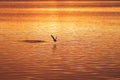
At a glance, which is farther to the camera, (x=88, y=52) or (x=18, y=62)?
(x=88, y=52)

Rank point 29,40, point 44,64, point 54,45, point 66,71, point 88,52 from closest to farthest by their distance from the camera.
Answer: point 66,71 < point 44,64 < point 88,52 < point 54,45 < point 29,40

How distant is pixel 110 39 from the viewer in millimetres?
25531

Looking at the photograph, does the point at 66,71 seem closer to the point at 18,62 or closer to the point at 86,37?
the point at 18,62

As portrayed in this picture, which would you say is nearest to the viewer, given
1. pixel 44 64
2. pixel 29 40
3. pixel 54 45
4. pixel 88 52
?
pixel 44 64

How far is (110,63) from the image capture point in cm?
1741

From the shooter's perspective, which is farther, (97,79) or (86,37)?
(86,37)

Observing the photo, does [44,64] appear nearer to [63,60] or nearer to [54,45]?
[63,60]

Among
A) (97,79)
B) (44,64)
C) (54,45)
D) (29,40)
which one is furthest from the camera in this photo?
(29,40)

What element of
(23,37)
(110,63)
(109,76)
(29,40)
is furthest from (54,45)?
(109,76)

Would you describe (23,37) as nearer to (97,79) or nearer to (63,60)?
(63,60)

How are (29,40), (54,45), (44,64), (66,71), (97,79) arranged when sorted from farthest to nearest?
(29,40), (54,45), (44,64), (66,71), (97,79)

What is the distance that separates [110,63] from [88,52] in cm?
307

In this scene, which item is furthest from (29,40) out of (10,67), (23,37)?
(10,67)

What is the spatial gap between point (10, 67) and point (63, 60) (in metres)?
2.42
